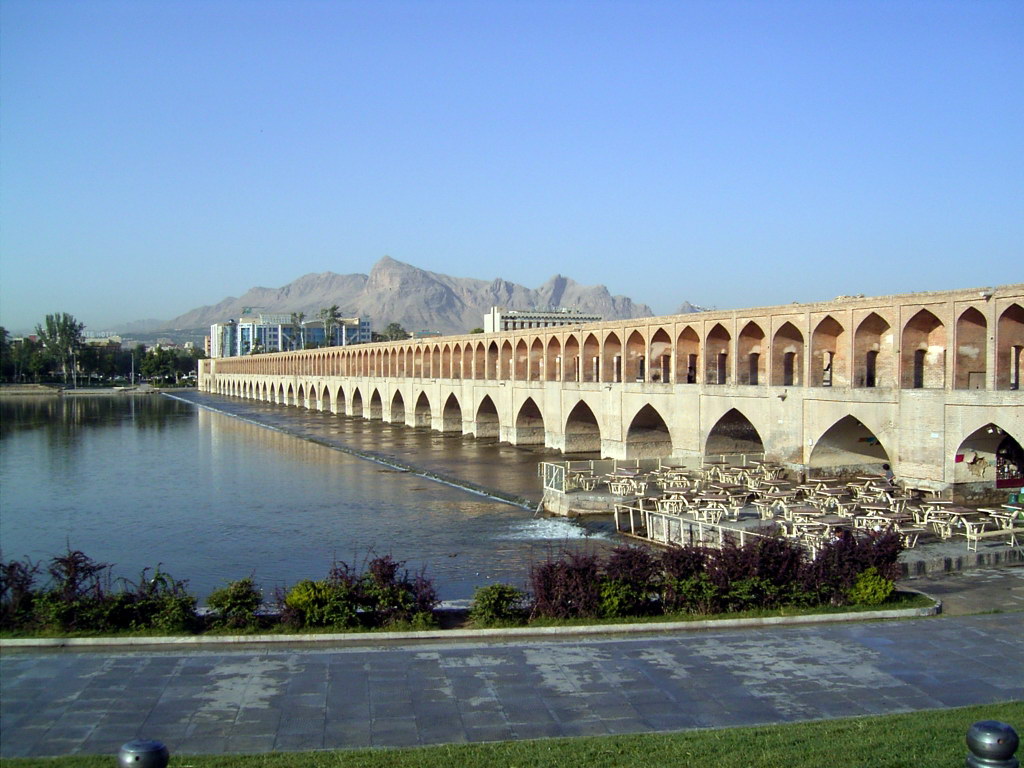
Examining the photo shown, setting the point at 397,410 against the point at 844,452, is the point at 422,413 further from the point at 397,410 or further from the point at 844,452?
the point at 844,452

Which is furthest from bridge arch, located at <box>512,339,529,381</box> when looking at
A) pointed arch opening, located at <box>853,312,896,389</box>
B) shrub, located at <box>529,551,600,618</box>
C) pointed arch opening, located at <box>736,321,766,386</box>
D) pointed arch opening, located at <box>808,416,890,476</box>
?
shrub, located at <box>529,551,600,618</box>

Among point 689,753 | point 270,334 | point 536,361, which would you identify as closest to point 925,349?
point 689,753

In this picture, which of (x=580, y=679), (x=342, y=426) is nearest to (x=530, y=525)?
(x=580, y=679)

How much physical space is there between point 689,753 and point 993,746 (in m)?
2.28

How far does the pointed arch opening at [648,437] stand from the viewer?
2836cm

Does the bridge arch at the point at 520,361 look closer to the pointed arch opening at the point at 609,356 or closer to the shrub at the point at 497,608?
the pointed arch opening at the point at 609,356

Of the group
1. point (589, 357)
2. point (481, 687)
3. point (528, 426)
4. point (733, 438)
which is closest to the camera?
point (481, 687)

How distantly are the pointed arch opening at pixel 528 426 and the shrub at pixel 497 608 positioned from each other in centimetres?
2727

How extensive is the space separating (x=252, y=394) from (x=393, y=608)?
93.0 meters

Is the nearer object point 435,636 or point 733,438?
point 435,636

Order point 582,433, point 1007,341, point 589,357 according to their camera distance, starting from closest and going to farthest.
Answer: point 1007,341
point 589,357
point 582,433

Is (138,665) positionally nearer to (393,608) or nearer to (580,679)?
(393,608)

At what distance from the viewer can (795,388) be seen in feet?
71.1

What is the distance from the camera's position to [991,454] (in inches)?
709
